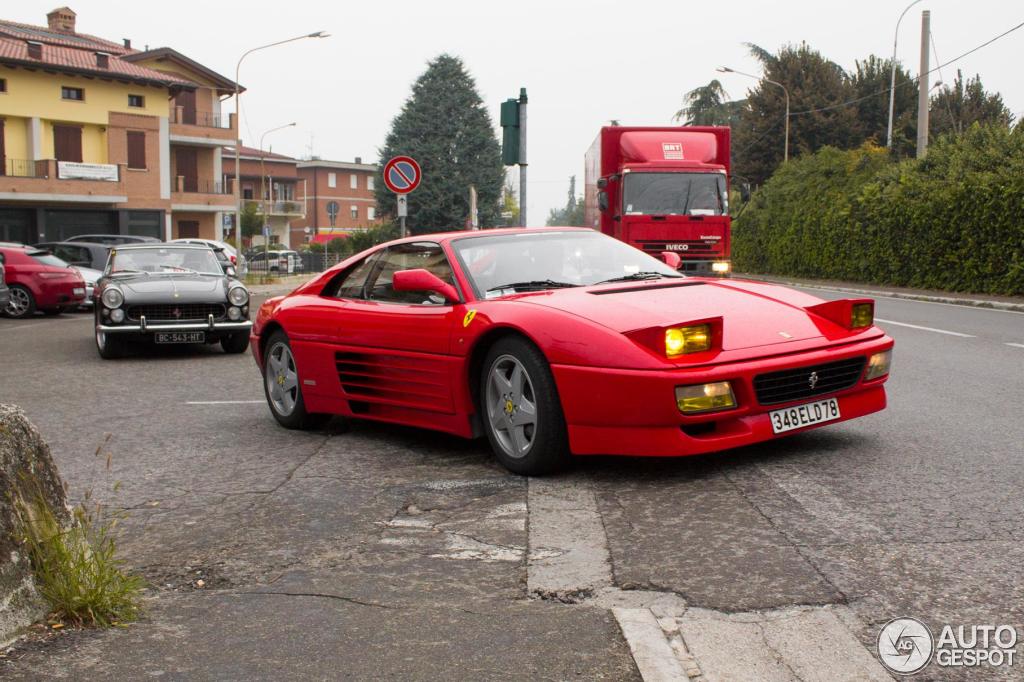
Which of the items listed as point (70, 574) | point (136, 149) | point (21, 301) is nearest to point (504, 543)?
point (70, 574)

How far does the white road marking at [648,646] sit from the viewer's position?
304 centimetres

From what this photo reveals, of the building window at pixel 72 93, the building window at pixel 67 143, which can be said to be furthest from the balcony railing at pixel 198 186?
the building window at pixel 72 93

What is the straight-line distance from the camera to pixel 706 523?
14.9ft

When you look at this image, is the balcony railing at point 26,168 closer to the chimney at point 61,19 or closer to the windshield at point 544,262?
the chimney at point 61,19

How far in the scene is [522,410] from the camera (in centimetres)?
563

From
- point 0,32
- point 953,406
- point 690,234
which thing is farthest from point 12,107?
point 953,406

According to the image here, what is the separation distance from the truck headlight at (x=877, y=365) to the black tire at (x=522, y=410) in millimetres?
1701

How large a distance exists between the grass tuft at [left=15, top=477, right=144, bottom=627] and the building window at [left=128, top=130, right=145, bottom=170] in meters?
51.0

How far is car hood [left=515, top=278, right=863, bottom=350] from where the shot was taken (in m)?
5.41

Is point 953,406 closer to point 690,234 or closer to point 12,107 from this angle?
point 690,234

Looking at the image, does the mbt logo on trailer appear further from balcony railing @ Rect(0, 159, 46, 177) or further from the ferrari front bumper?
balcony railing @ Rect(0, 159, 46, 177)

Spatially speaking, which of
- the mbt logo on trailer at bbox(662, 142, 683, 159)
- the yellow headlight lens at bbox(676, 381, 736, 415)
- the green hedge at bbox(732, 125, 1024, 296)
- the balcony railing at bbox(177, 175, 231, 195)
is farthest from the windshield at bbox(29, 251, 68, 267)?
the balcony railing at bbox(177, 175, 231, 195)

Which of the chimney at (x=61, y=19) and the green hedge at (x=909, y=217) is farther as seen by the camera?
the chimney at (x=61, y=19)

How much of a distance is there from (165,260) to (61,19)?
204 ft
